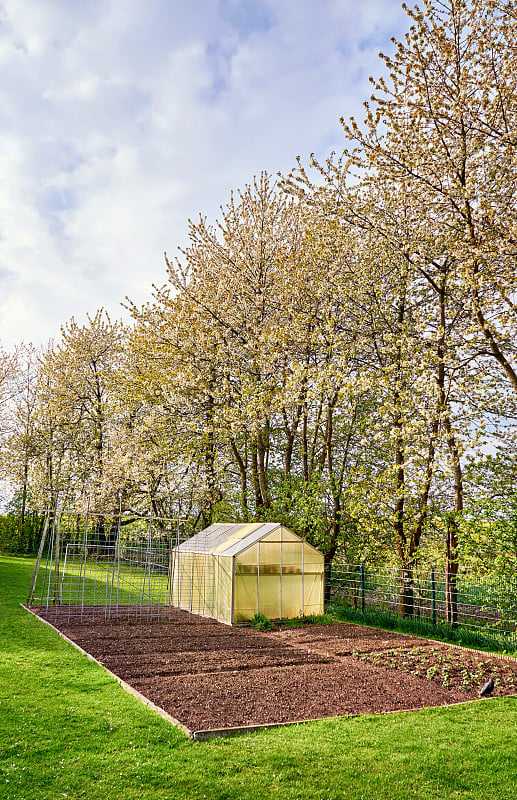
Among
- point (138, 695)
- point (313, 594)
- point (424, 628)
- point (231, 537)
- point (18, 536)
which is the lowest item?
point (424, 628)

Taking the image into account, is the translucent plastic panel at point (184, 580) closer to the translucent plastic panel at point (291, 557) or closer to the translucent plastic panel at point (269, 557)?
the translucent plastic panel at point (269, 557)

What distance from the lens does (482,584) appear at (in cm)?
1109

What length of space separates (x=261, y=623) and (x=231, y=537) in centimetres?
257

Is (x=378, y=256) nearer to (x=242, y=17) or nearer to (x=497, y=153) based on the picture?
(x=497, y=153)

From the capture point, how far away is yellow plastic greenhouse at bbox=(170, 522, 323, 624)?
1262cm

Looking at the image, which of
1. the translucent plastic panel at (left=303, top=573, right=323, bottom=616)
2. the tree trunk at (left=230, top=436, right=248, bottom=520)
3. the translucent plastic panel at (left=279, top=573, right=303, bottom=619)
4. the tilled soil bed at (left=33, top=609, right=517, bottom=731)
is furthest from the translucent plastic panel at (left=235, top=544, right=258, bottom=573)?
the tree trunk at (left=230, top=436, right=248, bottom=520)

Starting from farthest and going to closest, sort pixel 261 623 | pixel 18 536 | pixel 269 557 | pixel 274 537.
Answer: pixel 18 536 → pixel 274 537 → pixel 269 557 → pixel 261 623

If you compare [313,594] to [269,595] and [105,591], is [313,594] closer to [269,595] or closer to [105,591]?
[269,595]

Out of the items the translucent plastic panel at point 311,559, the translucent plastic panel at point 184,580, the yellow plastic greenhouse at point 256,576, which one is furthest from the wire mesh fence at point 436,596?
the translucent plastic panel at point 184,580

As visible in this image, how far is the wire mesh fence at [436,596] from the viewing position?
10.8m

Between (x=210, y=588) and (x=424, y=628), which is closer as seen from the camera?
(x=424, y=628)

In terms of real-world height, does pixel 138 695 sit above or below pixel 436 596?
below

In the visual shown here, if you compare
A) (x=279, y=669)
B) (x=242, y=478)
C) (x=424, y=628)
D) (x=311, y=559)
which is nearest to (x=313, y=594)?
(x=311, y=559)

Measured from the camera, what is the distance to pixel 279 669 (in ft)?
28.0
